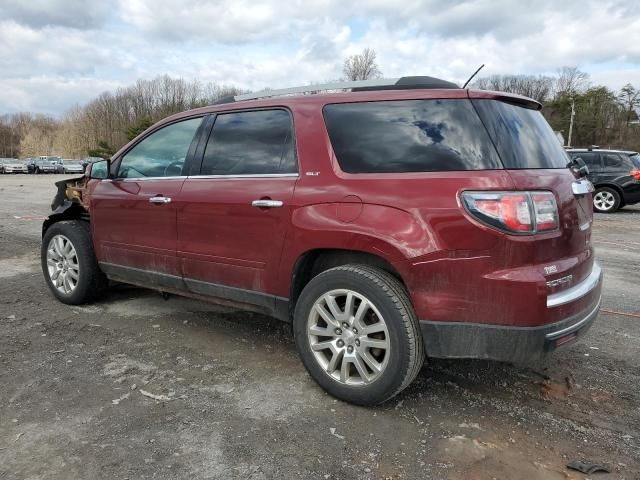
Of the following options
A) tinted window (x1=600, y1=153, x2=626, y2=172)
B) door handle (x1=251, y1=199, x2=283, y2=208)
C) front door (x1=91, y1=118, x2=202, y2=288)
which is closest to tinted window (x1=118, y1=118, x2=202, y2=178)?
front door (x1=91, y1=118, x2=202, y2=288)

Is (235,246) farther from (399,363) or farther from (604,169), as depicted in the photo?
(604,169)

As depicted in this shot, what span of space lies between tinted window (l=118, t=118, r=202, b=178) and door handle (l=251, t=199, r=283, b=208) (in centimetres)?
89

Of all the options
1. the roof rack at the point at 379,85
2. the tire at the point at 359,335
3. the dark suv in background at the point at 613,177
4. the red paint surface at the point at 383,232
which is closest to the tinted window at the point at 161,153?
the red paint surface at the point at 383,232

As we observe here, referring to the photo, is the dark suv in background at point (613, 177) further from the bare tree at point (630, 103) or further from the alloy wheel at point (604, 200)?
the bare tree at point (630, 103)

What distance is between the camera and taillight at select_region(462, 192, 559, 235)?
8.30 ft

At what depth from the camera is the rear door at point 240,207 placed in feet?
10.7

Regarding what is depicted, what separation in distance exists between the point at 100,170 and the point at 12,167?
51750 mm

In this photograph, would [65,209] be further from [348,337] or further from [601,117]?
[601,117]

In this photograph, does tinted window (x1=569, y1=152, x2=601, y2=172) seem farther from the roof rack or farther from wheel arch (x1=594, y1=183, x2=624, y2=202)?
the roof rack

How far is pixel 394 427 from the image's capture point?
109 inches

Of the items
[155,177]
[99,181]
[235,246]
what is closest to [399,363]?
[235,246]

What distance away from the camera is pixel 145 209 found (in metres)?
4.05

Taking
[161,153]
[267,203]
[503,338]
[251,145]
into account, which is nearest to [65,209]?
[161,153]

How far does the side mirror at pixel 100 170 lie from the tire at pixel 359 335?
2.39 meters
